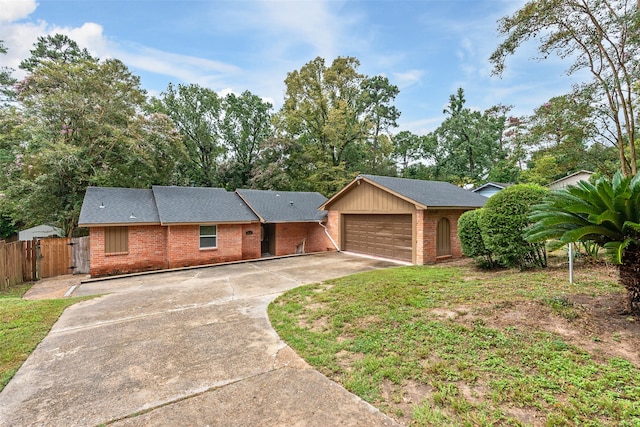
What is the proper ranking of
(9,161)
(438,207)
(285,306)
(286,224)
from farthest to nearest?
(286,224), (9,161), (438,207), (285,306)

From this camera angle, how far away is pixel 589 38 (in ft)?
31.2

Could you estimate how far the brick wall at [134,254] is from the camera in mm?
10953

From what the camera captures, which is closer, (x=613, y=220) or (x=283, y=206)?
(x=613, y=220)

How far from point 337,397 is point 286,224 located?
13074 millimetres

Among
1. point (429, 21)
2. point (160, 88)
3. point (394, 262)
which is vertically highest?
point (160, 88)

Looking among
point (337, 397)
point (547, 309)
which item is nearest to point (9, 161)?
point (337, 397)

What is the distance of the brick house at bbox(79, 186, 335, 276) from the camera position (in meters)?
11.2

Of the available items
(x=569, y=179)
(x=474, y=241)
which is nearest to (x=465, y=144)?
(x=569, y=179)

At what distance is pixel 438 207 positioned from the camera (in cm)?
1090

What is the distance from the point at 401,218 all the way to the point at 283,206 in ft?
22.8

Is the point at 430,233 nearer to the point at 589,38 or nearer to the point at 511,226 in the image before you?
the point at 511,226

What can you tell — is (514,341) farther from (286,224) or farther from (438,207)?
(286,224)

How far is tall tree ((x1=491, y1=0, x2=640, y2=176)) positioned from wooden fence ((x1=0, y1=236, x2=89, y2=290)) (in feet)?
59.0

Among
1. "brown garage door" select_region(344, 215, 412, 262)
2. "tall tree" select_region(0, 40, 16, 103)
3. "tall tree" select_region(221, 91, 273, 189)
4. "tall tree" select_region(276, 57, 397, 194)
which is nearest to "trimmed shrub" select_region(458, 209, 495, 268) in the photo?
"brown garage door" select_region(344, 215, 412, 262)
